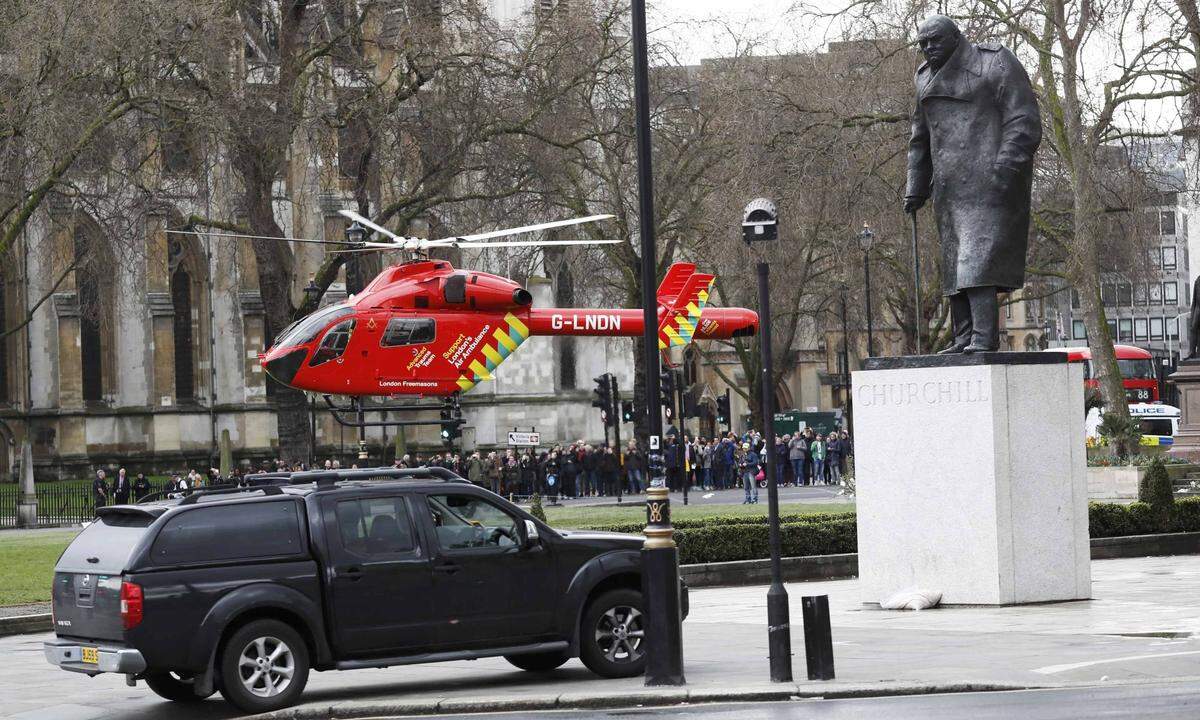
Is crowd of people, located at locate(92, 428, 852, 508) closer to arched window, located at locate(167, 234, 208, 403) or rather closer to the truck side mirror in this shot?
arched window, located at locate(167, 234, 208, 403)

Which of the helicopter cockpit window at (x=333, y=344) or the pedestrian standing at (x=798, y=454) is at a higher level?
the helicopter cockpit window at (x=333, y=344)

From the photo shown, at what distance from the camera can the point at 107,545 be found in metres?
14.1

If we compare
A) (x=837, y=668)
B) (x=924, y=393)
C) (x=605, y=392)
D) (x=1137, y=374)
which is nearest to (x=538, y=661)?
(x=837, y=668)

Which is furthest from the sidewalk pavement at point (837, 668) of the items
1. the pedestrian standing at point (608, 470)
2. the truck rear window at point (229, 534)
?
the pedestrian standing at point (608, 470)

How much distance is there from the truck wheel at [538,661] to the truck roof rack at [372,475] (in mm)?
1647

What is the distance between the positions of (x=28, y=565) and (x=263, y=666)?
16.3 metres

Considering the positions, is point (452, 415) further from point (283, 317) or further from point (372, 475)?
point (372, 475)

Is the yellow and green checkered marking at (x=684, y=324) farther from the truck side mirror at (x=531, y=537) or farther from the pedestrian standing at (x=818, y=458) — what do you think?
the truck side mirror at (x=531, y=537)

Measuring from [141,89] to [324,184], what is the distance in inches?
204

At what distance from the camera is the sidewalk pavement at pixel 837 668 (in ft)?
44.3

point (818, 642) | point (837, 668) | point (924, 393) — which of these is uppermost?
point (924, 393)

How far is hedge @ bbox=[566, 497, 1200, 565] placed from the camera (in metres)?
25.4

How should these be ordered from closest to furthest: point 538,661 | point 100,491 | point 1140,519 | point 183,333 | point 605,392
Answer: point 538,661, point 1140,519, point 100,491, point 605,392, point 183,333

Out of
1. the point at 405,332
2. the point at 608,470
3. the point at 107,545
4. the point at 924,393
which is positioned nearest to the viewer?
the point at 107,545
